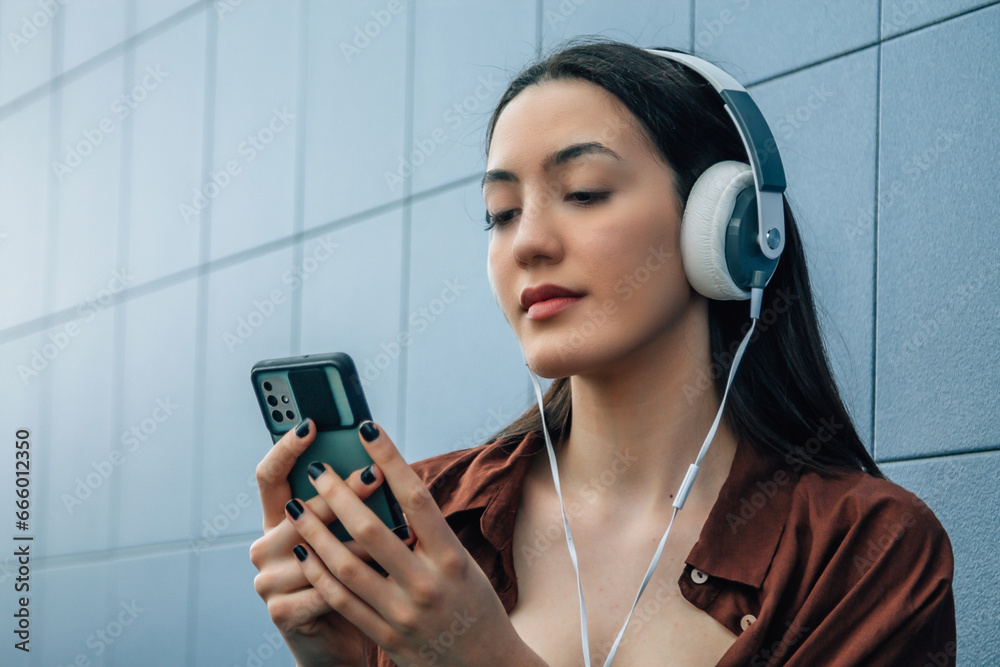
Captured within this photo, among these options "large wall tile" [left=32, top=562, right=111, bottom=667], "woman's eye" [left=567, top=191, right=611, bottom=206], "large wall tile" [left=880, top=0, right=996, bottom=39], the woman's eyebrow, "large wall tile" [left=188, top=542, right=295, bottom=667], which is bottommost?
"large wall tile" [left=32, top=562, right=111, bottom=667]

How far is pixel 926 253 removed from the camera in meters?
2.15

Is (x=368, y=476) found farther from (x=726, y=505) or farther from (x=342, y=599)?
(x=726, y=505)

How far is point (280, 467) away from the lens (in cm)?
140

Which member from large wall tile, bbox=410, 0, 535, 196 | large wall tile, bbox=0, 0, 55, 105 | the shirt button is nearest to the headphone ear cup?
the shirt button

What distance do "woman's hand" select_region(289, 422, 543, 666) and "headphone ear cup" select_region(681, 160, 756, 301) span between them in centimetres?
59

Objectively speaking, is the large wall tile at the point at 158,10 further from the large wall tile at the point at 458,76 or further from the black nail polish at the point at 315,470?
the black nail polish at the point at 315,470

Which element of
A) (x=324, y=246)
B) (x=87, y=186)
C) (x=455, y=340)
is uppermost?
(x=87, y=186)

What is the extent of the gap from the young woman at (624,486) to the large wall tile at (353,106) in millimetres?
2083

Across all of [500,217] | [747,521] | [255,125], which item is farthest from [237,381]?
[747,521]

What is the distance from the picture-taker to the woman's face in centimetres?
159

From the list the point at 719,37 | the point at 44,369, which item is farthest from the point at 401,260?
the point at 44,369

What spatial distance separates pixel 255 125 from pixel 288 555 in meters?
3.53

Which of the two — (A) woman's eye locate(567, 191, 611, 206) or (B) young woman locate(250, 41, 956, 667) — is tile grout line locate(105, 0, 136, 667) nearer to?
(B) young woman locate(250, 41, 956, 667)

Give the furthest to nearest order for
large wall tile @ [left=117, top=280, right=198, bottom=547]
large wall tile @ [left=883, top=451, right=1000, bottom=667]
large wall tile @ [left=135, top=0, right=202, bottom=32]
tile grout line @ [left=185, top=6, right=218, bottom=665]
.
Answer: large wall tile @ [left=135, top=0, right=202, bottom=32] < large wall tile @ [left=117, top=280, right=198, bottom=547] < tile grout line @ [left=185, top=6, right=218, bottom=665] < large wall tile @ [left=883, top=451, right=1000, bottom=667]
